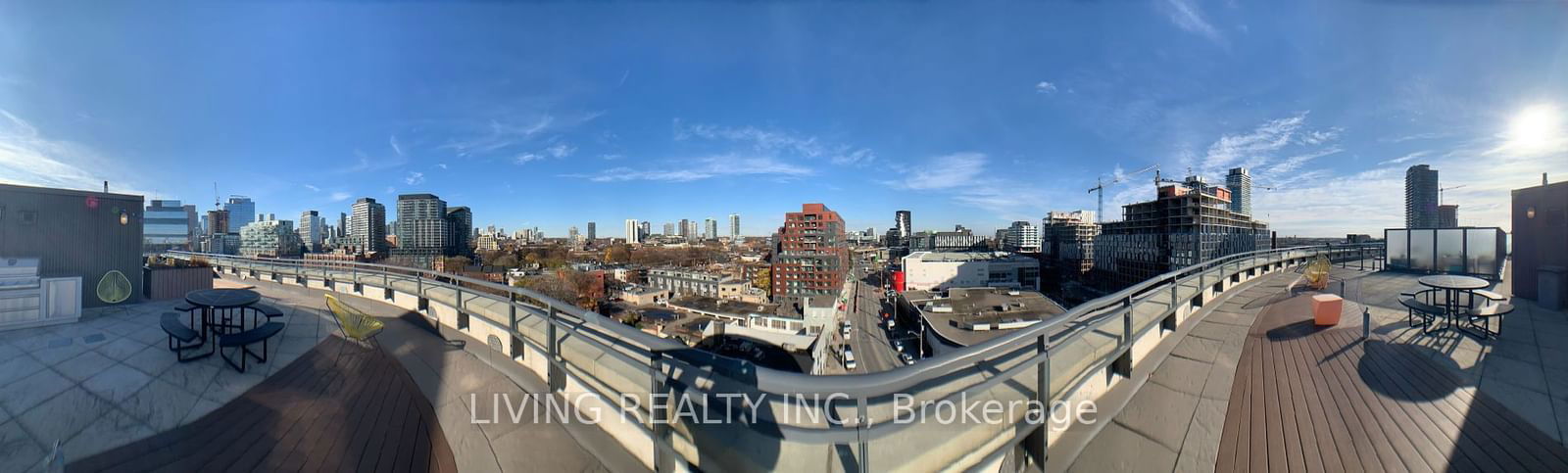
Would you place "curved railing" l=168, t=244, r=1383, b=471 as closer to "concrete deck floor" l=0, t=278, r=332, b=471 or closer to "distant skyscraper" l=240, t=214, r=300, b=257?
"concrete deck floor" l=0, t=278, r=332, b=471

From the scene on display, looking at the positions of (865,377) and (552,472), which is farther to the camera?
(552,472)

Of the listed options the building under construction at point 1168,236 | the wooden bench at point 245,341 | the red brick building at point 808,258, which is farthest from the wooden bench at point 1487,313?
the building under construction at point 1168,236

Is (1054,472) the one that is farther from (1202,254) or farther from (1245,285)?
(1202,254)

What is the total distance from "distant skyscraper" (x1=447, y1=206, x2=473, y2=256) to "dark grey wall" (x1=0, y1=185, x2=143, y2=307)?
2470 inches

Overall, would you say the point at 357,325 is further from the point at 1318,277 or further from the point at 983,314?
the point at 983,314

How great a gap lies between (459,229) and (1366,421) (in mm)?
82310

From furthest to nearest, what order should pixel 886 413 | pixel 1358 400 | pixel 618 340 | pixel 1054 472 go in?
1. pixel 1358 400
2. pixel 618 340
3. pixel 1054 472
4. pixel 886 413

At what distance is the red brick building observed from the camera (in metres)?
37.8

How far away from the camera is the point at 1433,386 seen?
302 cm

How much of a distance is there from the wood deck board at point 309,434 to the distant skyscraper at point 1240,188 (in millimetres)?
98756

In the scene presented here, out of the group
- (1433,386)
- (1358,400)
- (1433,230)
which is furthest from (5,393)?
(1433,230)

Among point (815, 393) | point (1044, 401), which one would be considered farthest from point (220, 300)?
point (1044, 401)

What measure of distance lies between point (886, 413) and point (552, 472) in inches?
64.1

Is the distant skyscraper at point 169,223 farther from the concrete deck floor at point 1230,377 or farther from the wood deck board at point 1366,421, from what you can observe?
the wood deck board at point 1366,421
